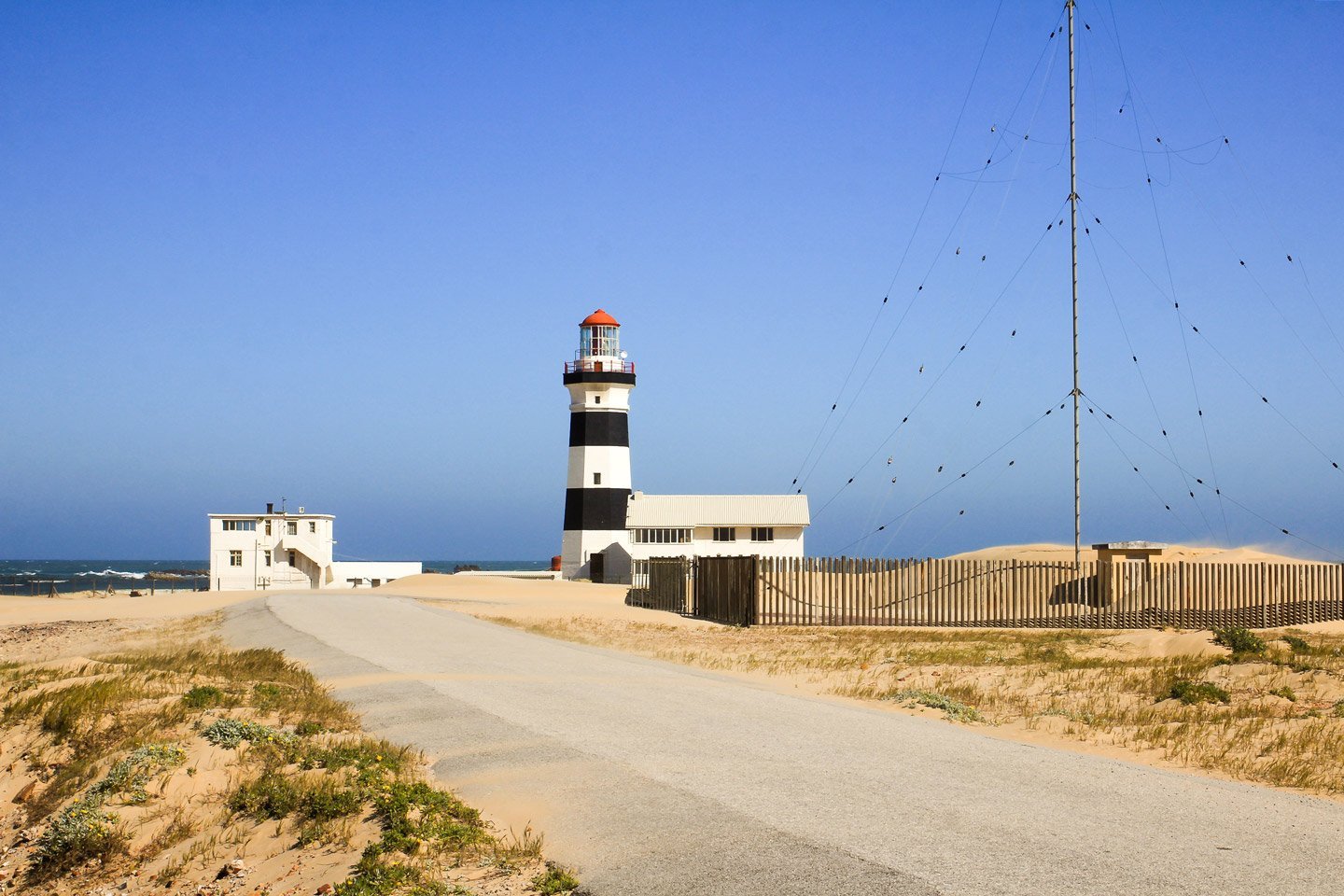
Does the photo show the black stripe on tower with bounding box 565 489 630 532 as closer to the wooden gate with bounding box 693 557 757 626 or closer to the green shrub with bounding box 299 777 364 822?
the wooden gate with bounding box 693 557 757 626

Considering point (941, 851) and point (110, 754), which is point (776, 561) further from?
point (941, 851)

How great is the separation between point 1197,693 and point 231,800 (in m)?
11.6

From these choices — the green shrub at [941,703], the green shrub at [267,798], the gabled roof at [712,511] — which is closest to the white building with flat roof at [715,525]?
the gabled roof at [712,511]

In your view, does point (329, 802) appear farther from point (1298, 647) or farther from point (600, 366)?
point (600, 366)

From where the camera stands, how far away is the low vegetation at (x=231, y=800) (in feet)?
26.9

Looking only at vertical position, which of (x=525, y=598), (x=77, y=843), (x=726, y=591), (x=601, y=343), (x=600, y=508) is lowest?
(x=525, y=598)

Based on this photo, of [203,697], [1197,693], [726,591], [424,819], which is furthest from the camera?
[726,591]

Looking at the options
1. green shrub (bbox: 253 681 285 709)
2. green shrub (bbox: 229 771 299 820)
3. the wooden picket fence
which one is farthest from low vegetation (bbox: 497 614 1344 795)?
green shrub (bbox: 229 771 299 820)

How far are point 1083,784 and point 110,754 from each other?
363 inches

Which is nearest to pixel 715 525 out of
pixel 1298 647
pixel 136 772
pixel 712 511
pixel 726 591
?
pixel 712 511

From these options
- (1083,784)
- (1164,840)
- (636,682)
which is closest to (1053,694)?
(636,682)

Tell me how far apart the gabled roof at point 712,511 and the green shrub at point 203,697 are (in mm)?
43930

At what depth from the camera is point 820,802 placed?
895 centimetres

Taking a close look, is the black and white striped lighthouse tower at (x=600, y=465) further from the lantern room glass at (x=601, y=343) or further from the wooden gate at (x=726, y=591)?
the wooden gate at (x=726, y=591)
